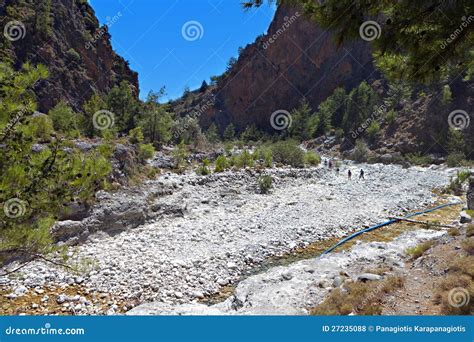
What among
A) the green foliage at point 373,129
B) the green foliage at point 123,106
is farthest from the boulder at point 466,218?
the green foliage at point 373,129

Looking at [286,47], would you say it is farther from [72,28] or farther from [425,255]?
[425,255]

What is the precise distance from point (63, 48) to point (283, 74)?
44096 mm

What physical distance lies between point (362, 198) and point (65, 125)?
1620cm

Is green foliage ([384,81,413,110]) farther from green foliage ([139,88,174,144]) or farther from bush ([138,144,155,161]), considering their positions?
bush ([138,144,155,161])

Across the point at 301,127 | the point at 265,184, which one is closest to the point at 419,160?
the point at 265,184

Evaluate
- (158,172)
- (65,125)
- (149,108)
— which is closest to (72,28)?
(149,108)

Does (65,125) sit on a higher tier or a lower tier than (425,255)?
higher

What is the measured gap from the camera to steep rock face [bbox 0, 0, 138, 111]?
28.1m

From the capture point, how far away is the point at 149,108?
81.3 ft

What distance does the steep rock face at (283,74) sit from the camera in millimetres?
57250

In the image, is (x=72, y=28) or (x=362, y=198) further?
(x=72, y=28)

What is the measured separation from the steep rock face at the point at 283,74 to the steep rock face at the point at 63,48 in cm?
2505

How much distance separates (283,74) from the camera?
63.9 meters

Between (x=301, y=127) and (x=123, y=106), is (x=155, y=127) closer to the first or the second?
(x=123, y=106)
